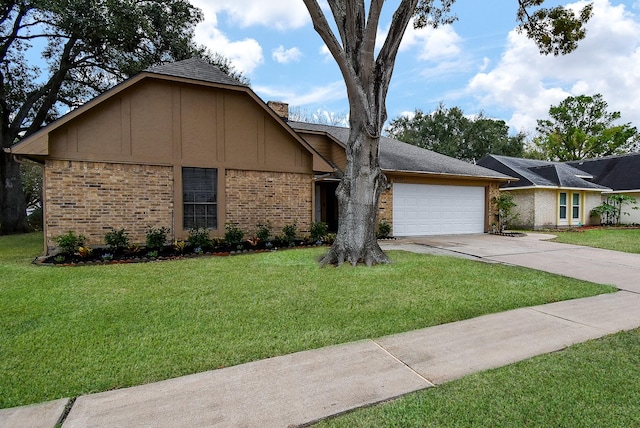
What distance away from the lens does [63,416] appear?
233 cm

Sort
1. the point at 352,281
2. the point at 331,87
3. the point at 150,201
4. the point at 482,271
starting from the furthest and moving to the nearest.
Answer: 1. the point at 331,87
2. the point at 150,201
3. the point at 482,271
4. the point at 352,281

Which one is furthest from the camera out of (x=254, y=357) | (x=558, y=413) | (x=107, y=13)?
(x=107, y=13)

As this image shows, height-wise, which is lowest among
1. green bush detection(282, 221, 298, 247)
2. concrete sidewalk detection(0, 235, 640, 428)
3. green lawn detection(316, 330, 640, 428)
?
concrete sidewalk detection(0, 235, 640, 428)

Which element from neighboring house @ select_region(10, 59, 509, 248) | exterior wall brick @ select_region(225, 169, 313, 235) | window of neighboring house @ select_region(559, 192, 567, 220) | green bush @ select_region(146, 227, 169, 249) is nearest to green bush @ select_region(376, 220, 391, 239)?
neighboring house @ select_region(10, 59, 509, 248)

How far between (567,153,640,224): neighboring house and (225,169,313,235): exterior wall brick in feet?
63.8

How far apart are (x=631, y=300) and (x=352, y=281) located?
13.3ft

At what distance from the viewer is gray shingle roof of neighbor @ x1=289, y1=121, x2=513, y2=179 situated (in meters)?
13.0

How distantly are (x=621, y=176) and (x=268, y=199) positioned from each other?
909 inches

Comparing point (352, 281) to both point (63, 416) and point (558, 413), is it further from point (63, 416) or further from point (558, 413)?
point (63, 416)

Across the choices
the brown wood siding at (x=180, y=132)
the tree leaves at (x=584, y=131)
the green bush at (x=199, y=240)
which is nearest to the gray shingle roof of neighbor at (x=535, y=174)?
the brown wood siding at (x=180, y=132)

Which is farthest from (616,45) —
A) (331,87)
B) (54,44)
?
(54,44)

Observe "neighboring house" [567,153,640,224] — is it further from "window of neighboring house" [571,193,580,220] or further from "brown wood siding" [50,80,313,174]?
"brown wood siding" [50,80,313,174]

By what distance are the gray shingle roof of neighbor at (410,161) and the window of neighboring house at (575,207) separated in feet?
22.3

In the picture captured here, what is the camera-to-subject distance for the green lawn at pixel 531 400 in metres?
2.20
